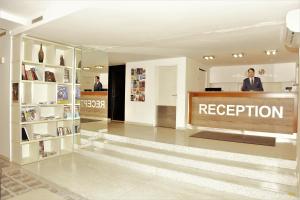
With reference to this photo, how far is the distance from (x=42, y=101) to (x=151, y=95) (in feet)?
11.4

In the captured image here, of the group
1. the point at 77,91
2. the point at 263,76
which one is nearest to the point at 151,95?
the point at 77,91

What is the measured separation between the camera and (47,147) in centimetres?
472

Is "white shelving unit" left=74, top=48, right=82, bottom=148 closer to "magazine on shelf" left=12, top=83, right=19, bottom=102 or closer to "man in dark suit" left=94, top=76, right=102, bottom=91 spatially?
"man in dark suit" left=94, top=76, right=102, bottom=91

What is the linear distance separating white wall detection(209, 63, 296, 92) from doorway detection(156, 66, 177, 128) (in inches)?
109

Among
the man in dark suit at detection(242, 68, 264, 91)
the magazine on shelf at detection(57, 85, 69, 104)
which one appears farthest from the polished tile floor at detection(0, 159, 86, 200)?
the man in dark suit at detection(242, 68, 264, 91)

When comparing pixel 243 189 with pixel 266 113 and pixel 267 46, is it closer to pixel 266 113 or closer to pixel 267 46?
pixel 266 113

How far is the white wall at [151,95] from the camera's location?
256 inches

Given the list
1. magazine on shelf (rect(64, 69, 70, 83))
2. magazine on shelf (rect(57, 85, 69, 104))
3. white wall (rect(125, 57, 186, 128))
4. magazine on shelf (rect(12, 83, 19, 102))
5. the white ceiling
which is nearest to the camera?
the white ceiling

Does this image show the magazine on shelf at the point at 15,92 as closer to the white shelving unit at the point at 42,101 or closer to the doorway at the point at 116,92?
the white shelving unit at the point at 42,101

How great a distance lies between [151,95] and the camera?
23.3 feet

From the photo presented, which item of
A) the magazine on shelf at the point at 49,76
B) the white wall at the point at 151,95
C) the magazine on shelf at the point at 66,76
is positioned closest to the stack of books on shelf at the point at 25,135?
the magazine on shelf at the point at 49,76

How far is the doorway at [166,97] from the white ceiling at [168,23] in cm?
207

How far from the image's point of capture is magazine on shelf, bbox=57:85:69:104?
465 cm

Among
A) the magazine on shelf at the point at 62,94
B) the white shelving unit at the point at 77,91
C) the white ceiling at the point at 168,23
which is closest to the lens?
the white ceiling at the point at 168,23
